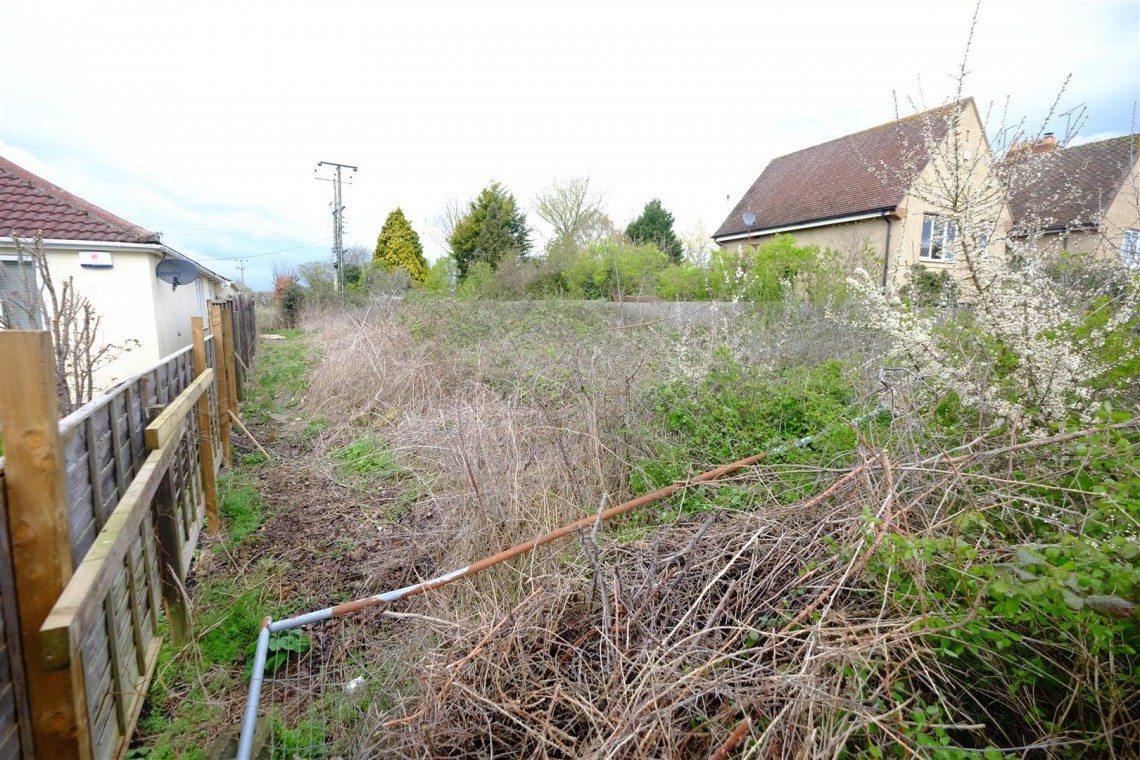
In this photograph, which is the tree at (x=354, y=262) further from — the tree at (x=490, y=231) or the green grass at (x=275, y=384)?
the green grass at (x=275, y=384)

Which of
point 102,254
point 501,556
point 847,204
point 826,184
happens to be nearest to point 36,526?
point 501,556

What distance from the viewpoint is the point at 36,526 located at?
1.64 m

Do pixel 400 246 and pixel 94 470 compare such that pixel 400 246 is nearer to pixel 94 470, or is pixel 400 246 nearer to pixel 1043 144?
pixel 1043 144

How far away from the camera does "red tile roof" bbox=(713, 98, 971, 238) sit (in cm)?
1784

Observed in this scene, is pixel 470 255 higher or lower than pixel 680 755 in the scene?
higher

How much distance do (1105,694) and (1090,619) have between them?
34 cm

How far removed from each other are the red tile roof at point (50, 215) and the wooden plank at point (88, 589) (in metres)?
11.3

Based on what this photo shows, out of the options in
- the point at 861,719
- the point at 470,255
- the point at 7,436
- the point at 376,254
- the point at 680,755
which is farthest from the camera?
the point at 376,254

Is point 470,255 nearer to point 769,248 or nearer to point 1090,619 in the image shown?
point 769,248

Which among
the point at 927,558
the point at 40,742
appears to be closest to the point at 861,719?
the point at 927,558

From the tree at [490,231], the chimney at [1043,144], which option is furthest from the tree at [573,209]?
the chimney at [1043,144]

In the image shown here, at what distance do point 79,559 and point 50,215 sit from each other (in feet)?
40.7

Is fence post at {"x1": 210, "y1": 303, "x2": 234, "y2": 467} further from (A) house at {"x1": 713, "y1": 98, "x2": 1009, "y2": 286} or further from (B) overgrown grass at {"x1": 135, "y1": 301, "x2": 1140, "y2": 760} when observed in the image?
(A) house at {"x1": 713, "y1": 98, "x2": 1009, "y2": 286}

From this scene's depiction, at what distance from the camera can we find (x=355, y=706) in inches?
107
